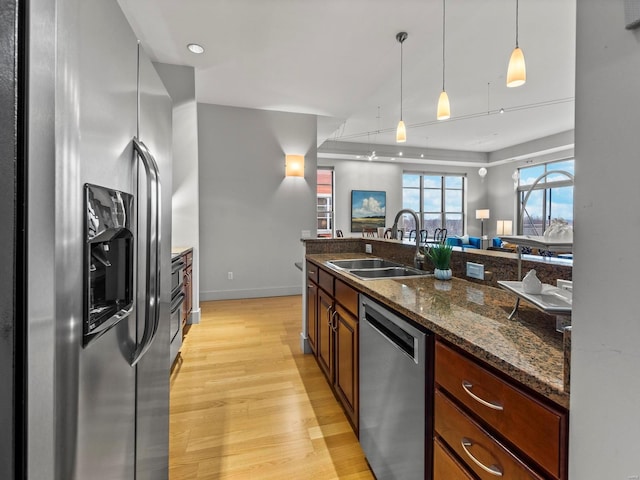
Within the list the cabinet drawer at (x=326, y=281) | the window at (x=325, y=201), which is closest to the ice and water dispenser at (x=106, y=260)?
the cabinet drawer at (x=326, y=281)

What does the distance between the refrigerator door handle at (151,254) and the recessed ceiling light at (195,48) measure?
2.76 m

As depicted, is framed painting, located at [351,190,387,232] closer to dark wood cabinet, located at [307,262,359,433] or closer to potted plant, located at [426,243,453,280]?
dark wood cabinet, located at [307,262,359,433]

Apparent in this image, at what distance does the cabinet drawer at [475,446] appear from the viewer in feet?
2.26

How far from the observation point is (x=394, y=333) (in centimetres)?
121

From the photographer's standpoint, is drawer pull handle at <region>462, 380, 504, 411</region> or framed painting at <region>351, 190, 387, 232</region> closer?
drawer pull handle at <region>462, 380, 504, 411</region>

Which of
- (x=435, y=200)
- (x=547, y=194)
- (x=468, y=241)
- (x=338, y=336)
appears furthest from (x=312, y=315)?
(x=547, y=194)

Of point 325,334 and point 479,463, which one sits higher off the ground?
point 479,463

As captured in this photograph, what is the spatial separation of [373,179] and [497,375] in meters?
8.22

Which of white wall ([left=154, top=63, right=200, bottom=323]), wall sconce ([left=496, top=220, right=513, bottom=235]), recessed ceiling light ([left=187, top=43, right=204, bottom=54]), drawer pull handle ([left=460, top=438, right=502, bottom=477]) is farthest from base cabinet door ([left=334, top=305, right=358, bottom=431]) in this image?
wall sconce ([left=496, top=220, right=513, bottom=235])

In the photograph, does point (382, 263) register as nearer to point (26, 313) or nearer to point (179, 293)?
point (179, 293)

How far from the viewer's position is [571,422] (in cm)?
56

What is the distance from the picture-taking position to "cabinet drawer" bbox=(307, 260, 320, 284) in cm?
243

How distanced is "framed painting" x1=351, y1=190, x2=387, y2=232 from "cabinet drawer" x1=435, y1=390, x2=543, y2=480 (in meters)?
7.56

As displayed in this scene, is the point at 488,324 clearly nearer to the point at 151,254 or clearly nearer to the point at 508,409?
the point at 508,409
